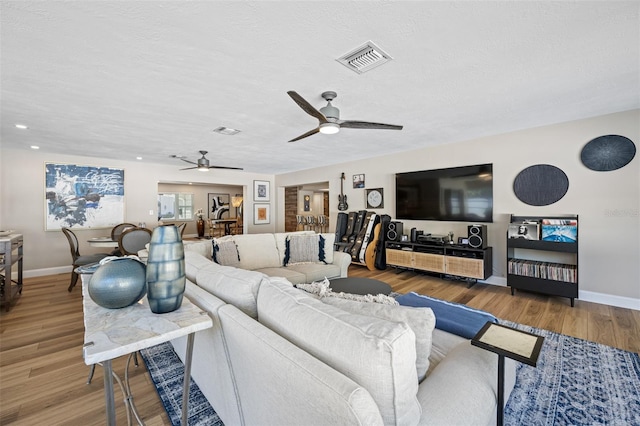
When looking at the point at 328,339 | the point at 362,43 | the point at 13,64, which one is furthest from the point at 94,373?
the point at 362,43

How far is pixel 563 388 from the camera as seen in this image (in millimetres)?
1853

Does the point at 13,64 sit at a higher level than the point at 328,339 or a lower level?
higher

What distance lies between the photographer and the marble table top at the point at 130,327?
0.95 meters

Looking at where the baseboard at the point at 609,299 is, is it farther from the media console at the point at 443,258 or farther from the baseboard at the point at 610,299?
the media console at the point at 443,258

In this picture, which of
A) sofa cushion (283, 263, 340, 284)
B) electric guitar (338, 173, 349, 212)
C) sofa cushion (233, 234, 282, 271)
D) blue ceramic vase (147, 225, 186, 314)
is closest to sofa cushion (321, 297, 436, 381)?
blue ceramic vase (147, 225, 186, 314)

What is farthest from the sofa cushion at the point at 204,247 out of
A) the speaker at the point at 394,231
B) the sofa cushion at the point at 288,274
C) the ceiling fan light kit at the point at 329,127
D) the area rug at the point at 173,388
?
the speaker at the point at 394,231

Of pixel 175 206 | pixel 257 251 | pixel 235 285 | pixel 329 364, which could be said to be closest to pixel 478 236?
pixel 257 251

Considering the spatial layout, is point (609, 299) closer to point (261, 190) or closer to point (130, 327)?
point (130, 327)

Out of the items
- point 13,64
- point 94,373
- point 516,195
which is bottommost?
point 94,373

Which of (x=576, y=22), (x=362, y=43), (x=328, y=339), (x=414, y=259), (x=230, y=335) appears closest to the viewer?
(x=328, y=339)

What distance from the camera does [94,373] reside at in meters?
2.08

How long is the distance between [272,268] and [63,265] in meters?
4.75

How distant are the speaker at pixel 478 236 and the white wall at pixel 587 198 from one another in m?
0.29

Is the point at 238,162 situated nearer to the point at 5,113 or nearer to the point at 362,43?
the point at 5,113
